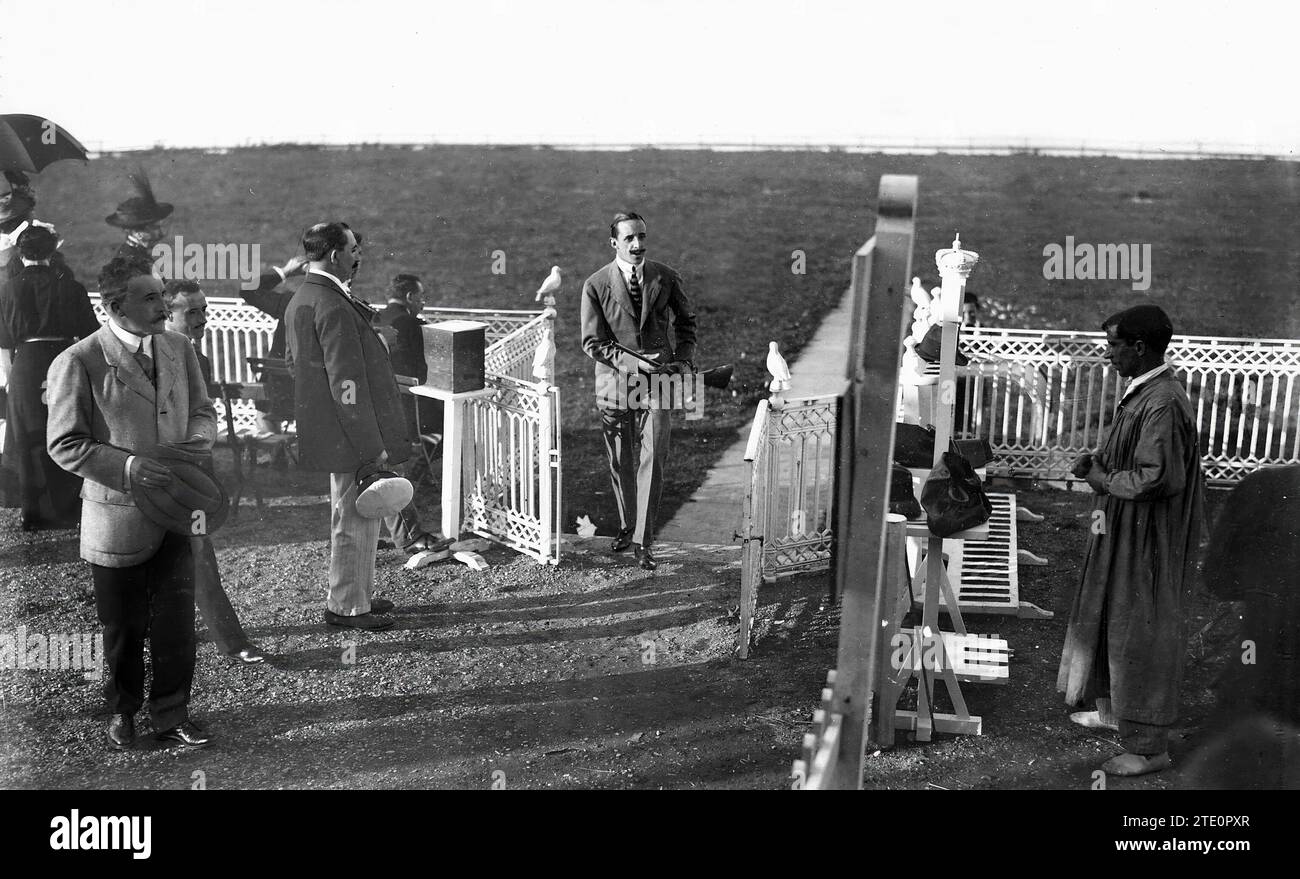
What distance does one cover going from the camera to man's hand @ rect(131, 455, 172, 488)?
4.23 meters

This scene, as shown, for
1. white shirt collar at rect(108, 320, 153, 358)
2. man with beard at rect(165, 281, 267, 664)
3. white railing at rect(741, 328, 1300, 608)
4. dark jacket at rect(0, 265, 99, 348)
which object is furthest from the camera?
white railing at rect(741, 328, 1300, 608)

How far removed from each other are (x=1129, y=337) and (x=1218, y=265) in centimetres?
1166

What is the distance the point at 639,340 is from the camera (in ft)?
21.2

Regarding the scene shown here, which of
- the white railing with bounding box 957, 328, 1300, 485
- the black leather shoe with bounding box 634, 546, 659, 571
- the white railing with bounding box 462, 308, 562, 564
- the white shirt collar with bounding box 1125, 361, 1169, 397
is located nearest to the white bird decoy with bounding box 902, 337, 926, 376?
the white shirt collar with bounding box 1125, 361, 1169, 397

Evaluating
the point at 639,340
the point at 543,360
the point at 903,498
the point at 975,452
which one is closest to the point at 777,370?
the point at 639,340

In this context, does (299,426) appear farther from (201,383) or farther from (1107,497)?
(1107,497)

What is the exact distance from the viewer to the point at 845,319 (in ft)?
46.5

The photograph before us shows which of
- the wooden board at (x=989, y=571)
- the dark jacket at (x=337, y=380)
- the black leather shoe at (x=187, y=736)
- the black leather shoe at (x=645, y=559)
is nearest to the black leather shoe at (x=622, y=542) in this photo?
the black leather shoe at (x=645, y=559)

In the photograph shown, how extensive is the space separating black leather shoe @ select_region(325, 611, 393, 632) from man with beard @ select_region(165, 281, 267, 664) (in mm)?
423

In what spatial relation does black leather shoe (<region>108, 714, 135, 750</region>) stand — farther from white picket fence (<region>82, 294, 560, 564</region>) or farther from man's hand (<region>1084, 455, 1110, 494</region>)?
man's hand (<region>1084, 455, 1110, 494</region>)

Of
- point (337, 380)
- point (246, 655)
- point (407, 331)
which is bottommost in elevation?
point (246, 655)

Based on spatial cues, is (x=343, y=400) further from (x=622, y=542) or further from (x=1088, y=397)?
(x=1088, y=397)

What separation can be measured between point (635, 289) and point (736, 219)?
1059 centimetres
